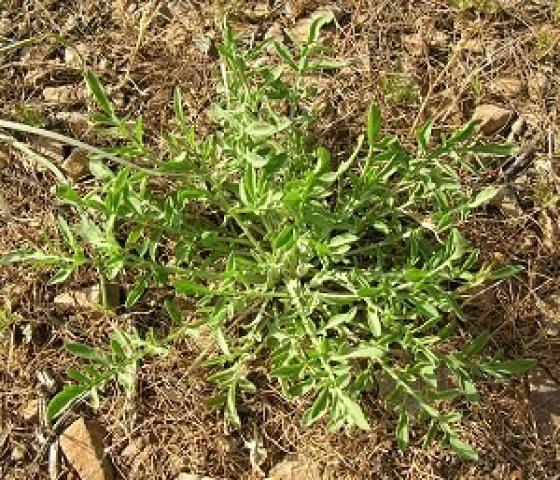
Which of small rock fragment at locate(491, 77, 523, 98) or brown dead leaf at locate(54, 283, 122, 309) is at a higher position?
small rock fragment at locate(491, 77, 523, 98)

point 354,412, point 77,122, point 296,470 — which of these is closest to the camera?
point 354,412

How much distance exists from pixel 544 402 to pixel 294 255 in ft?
2.84

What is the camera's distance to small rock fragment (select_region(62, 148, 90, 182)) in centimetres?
283

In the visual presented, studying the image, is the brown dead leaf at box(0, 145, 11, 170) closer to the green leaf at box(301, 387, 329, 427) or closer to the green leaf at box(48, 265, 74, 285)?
the green leaf at box(48, 265, 74, 285)

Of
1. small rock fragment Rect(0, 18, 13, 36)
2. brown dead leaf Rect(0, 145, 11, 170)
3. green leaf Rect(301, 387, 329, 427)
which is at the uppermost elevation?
small rock fragment Rect(0, 18, 13, 36)

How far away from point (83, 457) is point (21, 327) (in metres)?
0.45

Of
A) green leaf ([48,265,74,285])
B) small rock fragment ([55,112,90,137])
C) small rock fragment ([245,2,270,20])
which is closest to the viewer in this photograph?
green leaf ([48,265,74,285])

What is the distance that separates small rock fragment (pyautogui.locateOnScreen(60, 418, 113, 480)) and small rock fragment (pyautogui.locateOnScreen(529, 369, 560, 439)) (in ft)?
4.12

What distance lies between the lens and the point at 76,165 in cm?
283

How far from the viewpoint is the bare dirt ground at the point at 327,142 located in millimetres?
2551

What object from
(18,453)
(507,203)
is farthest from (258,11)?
(18,453)

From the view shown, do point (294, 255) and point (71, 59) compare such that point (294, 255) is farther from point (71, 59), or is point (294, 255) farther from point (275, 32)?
point (71, 59)

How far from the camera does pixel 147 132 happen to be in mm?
2867

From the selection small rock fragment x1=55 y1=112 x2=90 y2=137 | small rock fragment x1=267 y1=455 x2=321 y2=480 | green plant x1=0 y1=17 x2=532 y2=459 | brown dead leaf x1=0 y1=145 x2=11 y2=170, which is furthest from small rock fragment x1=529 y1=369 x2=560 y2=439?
brown dead leaf x1=0 y1=145 x2=11 y2=170
